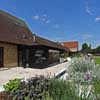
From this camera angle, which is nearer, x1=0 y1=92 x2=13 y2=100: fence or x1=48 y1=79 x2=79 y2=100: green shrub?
x1=48 y1=79 x2=79 y2=100: green shrub

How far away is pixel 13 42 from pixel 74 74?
1251 centimetres

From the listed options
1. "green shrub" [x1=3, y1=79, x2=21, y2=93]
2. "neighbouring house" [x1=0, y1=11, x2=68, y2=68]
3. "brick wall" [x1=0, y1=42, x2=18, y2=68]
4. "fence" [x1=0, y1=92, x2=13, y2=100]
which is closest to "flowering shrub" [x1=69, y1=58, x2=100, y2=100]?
"green shrub" [x1=3, y1=79, x2=21, y2=93]

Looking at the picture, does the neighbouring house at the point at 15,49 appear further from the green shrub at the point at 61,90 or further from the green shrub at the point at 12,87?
the green shrub at the point at 61,90

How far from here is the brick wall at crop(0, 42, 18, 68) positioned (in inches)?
776

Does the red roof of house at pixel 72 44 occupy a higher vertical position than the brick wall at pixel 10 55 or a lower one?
higher

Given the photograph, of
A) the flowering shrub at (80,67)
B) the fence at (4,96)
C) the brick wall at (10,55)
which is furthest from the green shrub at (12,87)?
the brick wall at (10,55)

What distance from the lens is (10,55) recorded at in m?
20.8

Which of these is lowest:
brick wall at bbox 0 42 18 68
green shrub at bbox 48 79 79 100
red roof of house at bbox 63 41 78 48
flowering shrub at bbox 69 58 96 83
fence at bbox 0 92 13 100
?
fence at bbox 0 92 13 100

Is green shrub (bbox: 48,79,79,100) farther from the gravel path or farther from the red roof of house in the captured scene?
the red roof of house

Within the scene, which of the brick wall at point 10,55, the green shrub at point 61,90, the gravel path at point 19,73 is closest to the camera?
the green shrub at point 61,90

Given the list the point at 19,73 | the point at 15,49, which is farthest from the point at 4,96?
the point at 15,49

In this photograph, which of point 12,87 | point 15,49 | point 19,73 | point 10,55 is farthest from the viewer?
point 15,49

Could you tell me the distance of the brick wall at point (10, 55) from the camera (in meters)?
19.7

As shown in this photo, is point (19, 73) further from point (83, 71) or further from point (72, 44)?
point (72, 44)
